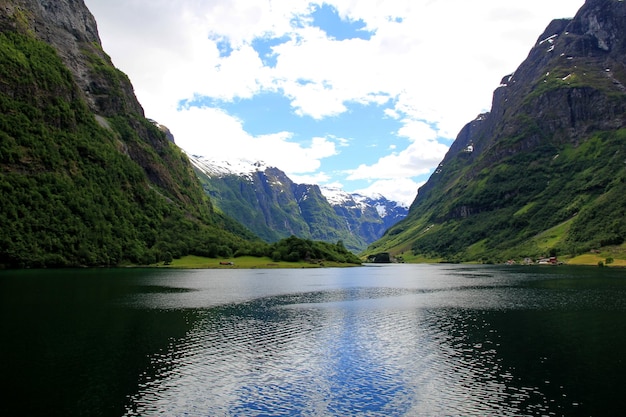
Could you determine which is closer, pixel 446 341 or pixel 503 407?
pixel 503 407

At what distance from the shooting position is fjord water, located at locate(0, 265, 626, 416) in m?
36.0

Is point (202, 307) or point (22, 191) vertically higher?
point (22, 191)

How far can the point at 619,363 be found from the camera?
46688 millimetres

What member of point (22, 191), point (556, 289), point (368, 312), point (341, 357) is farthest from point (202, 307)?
point (22, 191)

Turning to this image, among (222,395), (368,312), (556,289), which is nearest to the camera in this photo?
(222,395)

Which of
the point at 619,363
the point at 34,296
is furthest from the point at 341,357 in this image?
the point at 34,296

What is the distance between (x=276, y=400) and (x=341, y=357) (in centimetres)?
1548

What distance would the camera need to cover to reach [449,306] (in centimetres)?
9231

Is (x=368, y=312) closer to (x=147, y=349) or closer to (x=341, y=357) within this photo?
(x=341, y=357)

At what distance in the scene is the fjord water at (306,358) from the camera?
1416 inches

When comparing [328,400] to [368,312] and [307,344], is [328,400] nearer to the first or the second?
[307,344]

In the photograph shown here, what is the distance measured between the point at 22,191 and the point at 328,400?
20144cm

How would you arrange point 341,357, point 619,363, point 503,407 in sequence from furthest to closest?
point 341,357 < point 619,363 < point 503,407

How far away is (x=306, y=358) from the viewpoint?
50.8 metres
